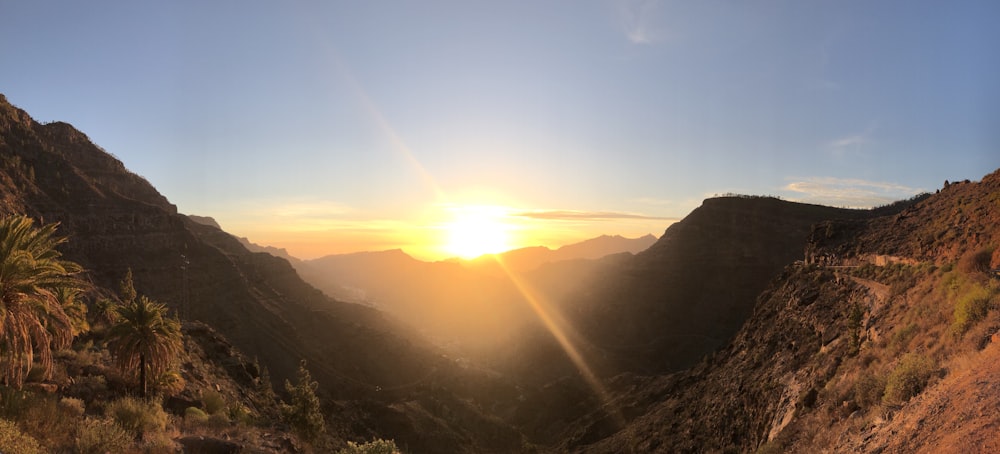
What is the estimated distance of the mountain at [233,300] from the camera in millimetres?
54594

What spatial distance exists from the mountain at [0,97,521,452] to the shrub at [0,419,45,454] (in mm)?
35949

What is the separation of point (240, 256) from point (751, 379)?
307 feet

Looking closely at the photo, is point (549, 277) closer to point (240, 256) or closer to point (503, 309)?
point (503, 309)

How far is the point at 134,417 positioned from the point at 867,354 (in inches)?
1111

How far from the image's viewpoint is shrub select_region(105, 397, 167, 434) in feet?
52.9

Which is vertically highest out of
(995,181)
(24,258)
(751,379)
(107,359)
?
(995,181)

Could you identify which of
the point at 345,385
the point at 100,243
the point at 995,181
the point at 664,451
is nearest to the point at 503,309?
the point at 345,385

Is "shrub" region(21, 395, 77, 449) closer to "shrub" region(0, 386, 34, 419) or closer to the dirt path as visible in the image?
"shrub" region(0, 386, 34, 419)

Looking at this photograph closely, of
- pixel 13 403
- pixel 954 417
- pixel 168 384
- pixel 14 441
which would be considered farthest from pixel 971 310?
pixel 168 384

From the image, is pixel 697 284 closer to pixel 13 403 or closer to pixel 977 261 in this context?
pixel 977 261

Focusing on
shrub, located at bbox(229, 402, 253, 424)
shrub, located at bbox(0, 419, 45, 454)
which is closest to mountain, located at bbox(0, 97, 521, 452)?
shrub, located at bbox(229, 402, 253, 424)

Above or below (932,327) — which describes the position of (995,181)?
above

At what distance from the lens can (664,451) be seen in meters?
35.3

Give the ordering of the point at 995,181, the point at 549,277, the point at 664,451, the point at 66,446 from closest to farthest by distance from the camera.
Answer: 1. the point at 66,446
2. the point at 995,181
3. the point at 664,451
4. the point at 549,277
